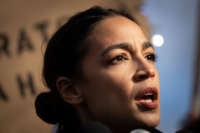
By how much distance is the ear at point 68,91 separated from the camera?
1.75 ft

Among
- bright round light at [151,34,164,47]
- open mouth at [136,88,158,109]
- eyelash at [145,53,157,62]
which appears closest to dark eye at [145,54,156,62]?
eyelash at [145,53,157,62]

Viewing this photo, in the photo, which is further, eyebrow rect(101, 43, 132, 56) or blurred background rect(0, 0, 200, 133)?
blurred background rect(0, 0, 200, 133)

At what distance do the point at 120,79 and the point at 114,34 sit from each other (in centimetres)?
11

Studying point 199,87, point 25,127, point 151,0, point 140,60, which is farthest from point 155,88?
point 151,0

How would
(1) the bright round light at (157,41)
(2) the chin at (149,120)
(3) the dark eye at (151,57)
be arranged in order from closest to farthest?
(2) the chin at (149,120) < (3) the dark eye at (151,57) < (1) the bright round light at (157,41)

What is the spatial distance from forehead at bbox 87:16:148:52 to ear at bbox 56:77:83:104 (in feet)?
0.33

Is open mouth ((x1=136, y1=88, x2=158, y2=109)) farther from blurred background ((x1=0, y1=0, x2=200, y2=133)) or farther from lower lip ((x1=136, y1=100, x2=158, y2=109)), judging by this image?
blurred background ((x1=0, y1=0, x2=200, y2=133))

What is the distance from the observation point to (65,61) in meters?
0.57

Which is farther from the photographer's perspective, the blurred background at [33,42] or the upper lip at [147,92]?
the blurred background at [33,42]

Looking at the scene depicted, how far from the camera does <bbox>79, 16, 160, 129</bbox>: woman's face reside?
1.51 ft

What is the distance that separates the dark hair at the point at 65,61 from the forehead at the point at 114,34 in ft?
0.07

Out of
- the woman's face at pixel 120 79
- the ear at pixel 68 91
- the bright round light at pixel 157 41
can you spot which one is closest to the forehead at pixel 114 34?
the woman's face at pixel 120 79

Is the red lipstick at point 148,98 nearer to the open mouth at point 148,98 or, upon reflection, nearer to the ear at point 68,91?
the open mouth at point 148,98

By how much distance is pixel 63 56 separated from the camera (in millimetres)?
580
